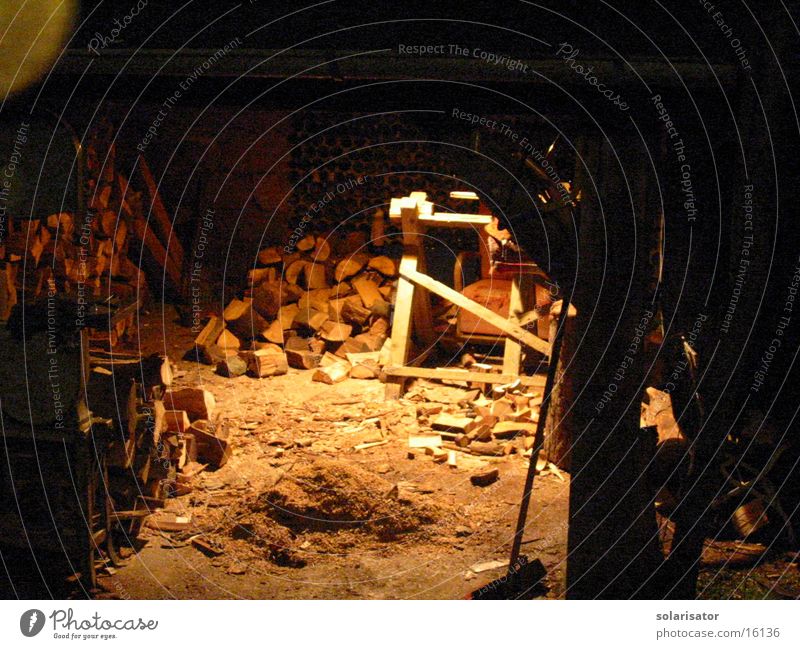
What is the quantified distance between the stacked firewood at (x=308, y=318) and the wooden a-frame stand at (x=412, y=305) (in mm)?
620

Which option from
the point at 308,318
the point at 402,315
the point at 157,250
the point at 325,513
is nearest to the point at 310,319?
the point at 308,318

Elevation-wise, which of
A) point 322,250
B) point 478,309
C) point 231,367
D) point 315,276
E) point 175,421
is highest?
point 322,250

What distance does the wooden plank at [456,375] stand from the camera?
264 inches

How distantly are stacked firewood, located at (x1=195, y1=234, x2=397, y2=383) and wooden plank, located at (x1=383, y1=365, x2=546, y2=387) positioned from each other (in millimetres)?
611

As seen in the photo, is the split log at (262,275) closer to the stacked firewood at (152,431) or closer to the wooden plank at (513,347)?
the stacked firewood at (152,431)

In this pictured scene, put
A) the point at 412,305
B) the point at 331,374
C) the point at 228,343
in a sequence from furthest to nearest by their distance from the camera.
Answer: the point at 228,343, the point at 331,374, the point at 412,305

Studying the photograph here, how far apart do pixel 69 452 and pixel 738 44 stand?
2983mm

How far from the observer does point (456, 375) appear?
6707 millimetres

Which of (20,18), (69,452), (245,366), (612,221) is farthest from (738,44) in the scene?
(245,366)

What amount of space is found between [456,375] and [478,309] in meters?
0.55

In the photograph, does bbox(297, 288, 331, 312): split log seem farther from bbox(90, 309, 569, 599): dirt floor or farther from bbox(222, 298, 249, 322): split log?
bbox(90, 309, 569, 599): dirt floor

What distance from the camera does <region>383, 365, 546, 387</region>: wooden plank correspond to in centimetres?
670

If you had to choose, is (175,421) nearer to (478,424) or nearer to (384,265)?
(478,424)

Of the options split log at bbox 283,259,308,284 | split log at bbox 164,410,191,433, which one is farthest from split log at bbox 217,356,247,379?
split log at bbox 164,410,191,433
